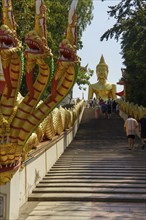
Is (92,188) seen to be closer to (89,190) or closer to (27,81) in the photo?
(89,190)

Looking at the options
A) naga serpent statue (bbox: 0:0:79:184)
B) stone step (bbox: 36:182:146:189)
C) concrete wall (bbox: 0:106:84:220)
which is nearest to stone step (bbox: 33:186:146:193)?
Result: stone step (bbox: 36:182:146:189)

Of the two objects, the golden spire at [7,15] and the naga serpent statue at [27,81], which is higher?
the golden spire at [7,15]

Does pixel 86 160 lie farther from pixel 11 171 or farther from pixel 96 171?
pixel 11 171

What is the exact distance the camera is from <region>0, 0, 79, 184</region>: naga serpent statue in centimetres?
656

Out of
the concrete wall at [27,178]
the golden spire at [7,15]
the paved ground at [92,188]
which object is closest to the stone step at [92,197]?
the paved ground at [92,188]

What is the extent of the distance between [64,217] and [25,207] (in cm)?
110

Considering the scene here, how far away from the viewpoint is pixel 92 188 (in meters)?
9.98

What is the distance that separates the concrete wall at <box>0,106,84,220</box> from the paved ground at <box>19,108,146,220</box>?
222 mm

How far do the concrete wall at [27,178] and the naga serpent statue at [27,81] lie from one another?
1.23 feet

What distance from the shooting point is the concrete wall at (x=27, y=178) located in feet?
22.8

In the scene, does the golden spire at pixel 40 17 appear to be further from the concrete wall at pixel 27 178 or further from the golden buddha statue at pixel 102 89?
the golden buddha statue at pixel 102 89

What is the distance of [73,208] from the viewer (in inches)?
335

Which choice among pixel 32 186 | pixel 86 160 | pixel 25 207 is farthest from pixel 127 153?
pixel 25 207

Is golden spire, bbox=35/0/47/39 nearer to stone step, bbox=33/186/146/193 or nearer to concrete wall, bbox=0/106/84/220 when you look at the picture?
concrete wall, bbox=0/106/84/220
